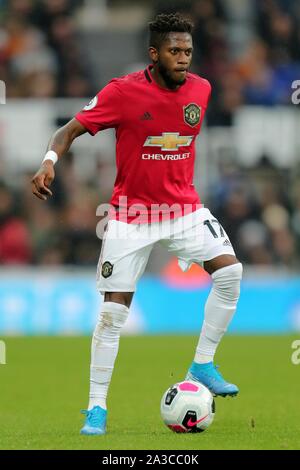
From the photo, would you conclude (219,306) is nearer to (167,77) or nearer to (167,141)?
(167,141)

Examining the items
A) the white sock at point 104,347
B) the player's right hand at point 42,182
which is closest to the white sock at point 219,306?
the white sock at point 104,347

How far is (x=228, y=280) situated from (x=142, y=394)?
8.66ft

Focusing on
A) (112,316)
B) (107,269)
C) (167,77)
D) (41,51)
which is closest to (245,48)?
(41,51)

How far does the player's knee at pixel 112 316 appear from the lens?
756cm

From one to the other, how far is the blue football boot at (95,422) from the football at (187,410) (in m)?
0.39

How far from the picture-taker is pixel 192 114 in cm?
780

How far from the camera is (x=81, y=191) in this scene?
16.5 metres

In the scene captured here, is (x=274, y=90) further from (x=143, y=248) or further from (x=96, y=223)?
(x=143, y=248)

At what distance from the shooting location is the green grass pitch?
711 centimetres

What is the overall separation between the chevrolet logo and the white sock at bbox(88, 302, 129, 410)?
1084mm

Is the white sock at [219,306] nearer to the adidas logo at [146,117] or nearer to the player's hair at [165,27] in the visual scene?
the adidas logo at [146,117]

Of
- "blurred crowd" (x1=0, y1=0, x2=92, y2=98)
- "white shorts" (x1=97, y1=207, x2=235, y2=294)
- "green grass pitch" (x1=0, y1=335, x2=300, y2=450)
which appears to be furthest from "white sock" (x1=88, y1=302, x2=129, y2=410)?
"blurred crowd" (x1=0, y1=0, x2=92, y2=98)

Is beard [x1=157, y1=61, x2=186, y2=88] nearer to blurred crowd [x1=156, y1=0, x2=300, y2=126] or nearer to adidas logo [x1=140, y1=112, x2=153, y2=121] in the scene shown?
adidas logo [x1=140, y1=112, x2=153, y2=121]

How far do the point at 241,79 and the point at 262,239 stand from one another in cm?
347
